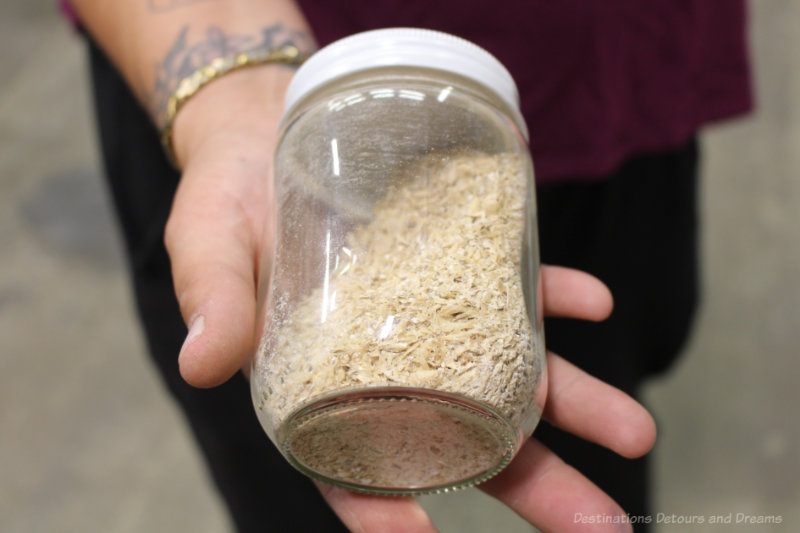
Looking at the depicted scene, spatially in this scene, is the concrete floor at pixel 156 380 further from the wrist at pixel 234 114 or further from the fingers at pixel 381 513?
the wrist at pixel 234 114


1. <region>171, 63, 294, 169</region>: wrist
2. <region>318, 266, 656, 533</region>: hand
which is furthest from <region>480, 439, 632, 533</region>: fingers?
<region>171, 63, 294, 169</region>: wrist

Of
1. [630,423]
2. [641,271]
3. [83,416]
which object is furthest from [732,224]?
[83,416]

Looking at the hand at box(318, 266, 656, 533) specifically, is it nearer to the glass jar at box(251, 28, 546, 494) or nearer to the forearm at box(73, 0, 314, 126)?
the glass jar at box(251, 28, 546, 494)

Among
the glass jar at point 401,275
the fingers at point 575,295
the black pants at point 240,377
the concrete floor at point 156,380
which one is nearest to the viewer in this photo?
the glass jar at point 401,275

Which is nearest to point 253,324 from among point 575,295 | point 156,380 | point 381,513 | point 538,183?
point 381,513

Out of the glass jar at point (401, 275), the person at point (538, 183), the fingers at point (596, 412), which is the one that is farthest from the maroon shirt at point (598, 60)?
the fingers at point (596, 412)

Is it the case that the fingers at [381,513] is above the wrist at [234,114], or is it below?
below

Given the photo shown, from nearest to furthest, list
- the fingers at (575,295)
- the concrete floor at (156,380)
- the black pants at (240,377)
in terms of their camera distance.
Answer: the fingers at (575,295) → the black pants at (240,377) → the concrete floor at (156,380)

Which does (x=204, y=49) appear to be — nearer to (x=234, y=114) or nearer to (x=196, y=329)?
(x=234, y=114)

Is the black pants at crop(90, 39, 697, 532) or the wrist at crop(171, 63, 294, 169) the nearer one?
the wrist at crop(171, 63, 294, 169)
